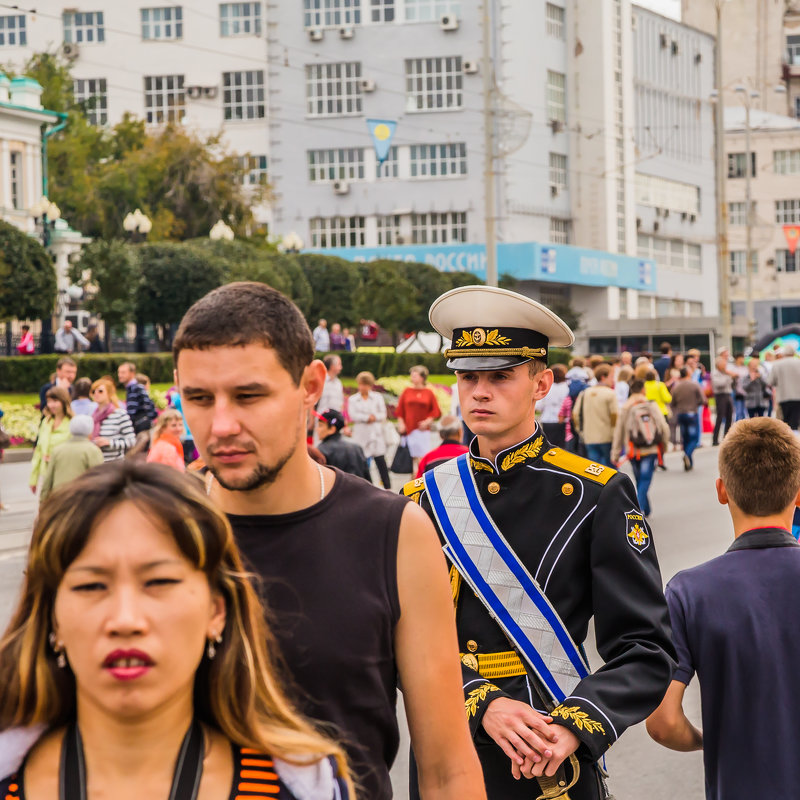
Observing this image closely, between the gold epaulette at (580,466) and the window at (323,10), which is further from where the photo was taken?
the window at (323,10)

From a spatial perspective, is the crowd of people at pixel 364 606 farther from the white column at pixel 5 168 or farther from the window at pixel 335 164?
the window at pixel 335 164

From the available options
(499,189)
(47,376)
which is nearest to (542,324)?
(47,376)

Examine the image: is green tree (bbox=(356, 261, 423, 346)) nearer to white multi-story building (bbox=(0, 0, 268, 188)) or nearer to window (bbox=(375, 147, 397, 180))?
window (bbox=(375, 147, 397, 180))

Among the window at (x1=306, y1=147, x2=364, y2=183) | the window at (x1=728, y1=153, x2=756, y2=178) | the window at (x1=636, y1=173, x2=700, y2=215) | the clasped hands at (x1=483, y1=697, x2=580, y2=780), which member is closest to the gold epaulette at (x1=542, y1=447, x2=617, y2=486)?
the clasped hands at (x1=483, y1=697, x2=580, y2=780)

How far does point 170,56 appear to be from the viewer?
73312mm

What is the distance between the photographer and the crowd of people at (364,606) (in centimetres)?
202

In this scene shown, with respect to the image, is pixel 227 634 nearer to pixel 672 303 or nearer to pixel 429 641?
pixel 429 641

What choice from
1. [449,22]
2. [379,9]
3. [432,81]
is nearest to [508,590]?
[449,22]

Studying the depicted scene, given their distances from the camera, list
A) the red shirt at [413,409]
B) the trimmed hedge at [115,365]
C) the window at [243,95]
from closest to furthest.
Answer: the red shirt at [413,409] < the trimmed hedge at [115,365] < the window at [243,95]

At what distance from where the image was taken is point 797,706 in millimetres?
3396

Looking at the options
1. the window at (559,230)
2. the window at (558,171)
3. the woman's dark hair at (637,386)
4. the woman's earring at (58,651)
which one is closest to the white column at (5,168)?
the window at (558,171)

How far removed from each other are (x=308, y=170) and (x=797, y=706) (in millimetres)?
67090

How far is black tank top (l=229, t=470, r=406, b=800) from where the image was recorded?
243cm

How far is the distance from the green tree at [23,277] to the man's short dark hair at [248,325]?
32499mm
